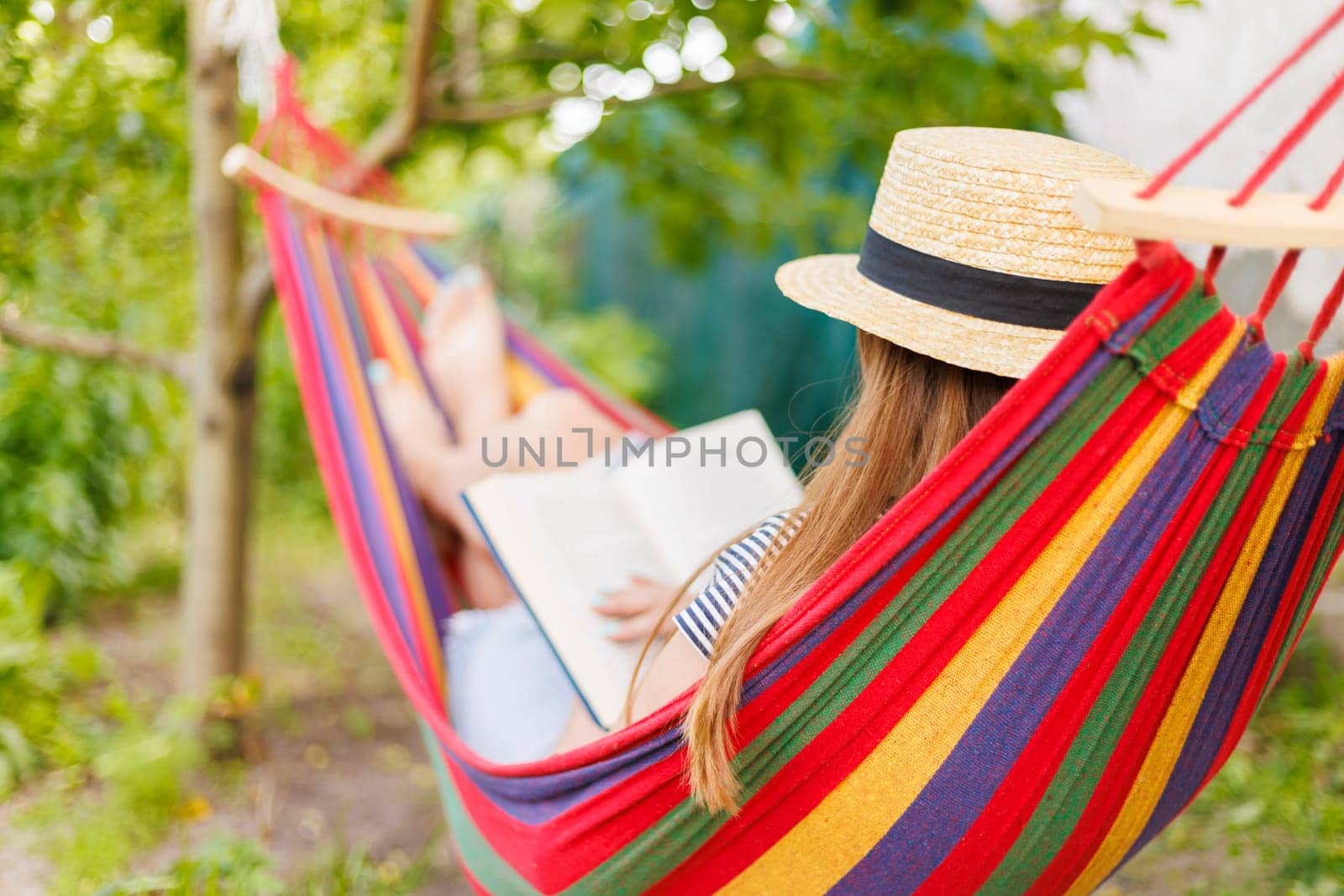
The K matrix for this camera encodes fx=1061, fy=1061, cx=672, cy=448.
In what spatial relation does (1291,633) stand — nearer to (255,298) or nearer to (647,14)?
(647,14)

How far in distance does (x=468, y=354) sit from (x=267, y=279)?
1.36 ft

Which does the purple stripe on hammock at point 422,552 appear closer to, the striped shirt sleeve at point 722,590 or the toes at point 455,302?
the toes at point 455,302

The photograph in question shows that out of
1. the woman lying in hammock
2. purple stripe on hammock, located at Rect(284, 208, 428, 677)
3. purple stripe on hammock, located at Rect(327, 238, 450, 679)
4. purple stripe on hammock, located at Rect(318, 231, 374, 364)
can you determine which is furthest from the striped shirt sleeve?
purple stripe on hammock, located at Rect(318, 231, 374, 364)

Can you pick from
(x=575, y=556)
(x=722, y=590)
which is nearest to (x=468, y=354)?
(x=575, y=556)

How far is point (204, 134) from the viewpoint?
1.97 m

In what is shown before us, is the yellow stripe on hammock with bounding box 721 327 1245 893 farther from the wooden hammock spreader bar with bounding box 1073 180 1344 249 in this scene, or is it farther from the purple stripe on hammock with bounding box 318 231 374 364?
the purple stripe on hammock with bounding box 318 231 374 364

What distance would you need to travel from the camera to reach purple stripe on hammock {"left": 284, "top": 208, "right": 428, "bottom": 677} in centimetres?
155

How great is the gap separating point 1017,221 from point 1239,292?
1252 mm

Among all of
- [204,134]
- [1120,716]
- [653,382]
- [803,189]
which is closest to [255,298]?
[204,134]

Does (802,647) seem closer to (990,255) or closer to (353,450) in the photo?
(990,255)

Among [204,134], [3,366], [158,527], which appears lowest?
[158,527]

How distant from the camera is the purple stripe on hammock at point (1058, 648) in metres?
0.84

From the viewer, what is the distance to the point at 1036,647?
876 mm

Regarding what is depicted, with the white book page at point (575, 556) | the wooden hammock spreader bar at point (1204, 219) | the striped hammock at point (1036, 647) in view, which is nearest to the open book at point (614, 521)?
the white book page at point (575, 556)
